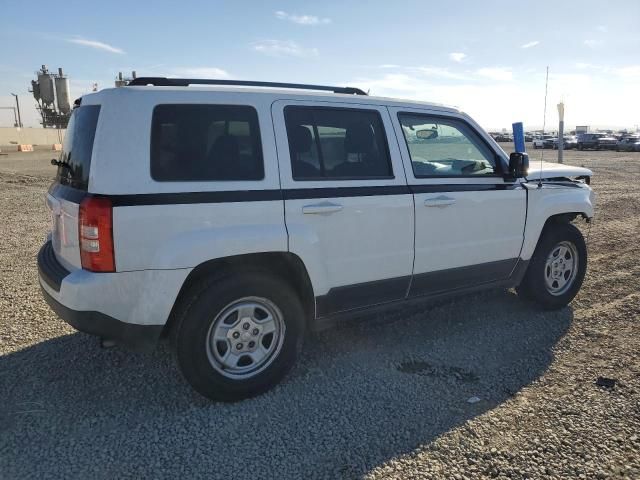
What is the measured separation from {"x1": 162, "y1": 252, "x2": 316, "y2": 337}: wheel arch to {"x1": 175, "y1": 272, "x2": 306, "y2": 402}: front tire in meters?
0.05

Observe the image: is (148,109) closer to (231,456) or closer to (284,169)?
(284,169)

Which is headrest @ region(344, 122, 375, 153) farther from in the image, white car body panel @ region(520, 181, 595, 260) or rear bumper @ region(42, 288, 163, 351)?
rear bumper @ region(42, 288, 163, 351)

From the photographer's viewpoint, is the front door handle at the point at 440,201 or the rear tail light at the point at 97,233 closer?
the rear tail light at the point at 97,233

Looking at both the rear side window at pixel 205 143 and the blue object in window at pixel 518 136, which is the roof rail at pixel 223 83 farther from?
the blue object in window at pixel 518 136

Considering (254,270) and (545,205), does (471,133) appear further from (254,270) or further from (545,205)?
(254,270)

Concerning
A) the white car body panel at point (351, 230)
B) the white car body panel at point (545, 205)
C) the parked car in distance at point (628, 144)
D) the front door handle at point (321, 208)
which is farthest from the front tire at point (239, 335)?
the parked car in distance at point (628, 144)

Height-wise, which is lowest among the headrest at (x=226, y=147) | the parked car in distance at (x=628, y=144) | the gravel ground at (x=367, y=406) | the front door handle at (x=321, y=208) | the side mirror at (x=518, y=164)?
the gravel ground at (x=367, y=406)

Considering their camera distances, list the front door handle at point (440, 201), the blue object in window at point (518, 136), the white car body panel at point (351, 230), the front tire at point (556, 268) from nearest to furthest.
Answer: the white car body panel at point (351, 230) → the front door handle at point (440, 201) → the blue object in window at point (518, 136) → the front tire at point (556, 268)

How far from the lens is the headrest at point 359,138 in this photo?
3713mm

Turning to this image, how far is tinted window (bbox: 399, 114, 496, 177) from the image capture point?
4.00m

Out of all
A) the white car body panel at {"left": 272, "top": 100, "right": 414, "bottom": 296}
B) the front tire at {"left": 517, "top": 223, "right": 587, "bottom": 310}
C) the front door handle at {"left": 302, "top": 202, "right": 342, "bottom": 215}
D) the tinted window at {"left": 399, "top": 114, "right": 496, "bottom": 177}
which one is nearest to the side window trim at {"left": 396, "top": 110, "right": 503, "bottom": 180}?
the tinted window at {"left": 399, "top": 114, "right": 496, "bottom": 177}

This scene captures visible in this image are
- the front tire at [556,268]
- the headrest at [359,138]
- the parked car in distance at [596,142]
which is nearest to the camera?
the headrest at [359,138]

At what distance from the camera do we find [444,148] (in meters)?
4.25

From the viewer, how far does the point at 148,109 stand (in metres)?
2.99
